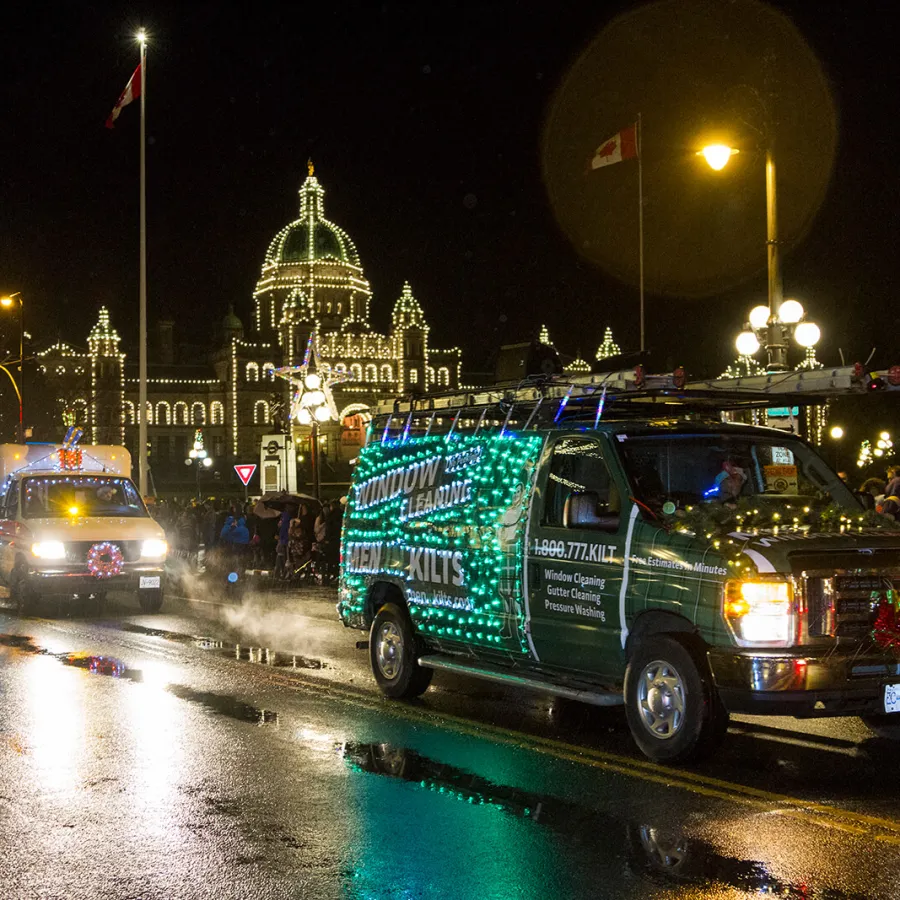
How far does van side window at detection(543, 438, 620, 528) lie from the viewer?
8641 mm

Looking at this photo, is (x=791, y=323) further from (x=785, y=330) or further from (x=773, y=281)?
(x=773, y=281)

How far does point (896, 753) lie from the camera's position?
320 inches

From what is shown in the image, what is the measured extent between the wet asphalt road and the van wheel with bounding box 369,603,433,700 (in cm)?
19

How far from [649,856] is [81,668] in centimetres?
785

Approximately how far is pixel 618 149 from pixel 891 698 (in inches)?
907

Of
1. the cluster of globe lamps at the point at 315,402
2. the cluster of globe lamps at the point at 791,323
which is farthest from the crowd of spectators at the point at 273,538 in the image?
the cluster of globe lamps at the point at 791,323

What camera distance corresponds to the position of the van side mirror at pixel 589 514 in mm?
8203

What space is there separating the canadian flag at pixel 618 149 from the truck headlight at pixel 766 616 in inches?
888

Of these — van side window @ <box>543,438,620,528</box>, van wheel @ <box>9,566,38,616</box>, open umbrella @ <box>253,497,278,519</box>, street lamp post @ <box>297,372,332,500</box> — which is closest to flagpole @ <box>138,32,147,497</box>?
street lamp post @ <box>297,372,332,500</box>

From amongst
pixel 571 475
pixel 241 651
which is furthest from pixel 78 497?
pixel 571 475

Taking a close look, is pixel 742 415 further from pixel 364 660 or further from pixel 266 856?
pixel 266 856

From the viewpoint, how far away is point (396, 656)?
34.2ft

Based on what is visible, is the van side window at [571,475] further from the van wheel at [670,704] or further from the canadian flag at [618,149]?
the canadian flag at [618,149]

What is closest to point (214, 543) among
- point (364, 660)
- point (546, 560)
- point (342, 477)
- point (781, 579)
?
point (364, 660)
